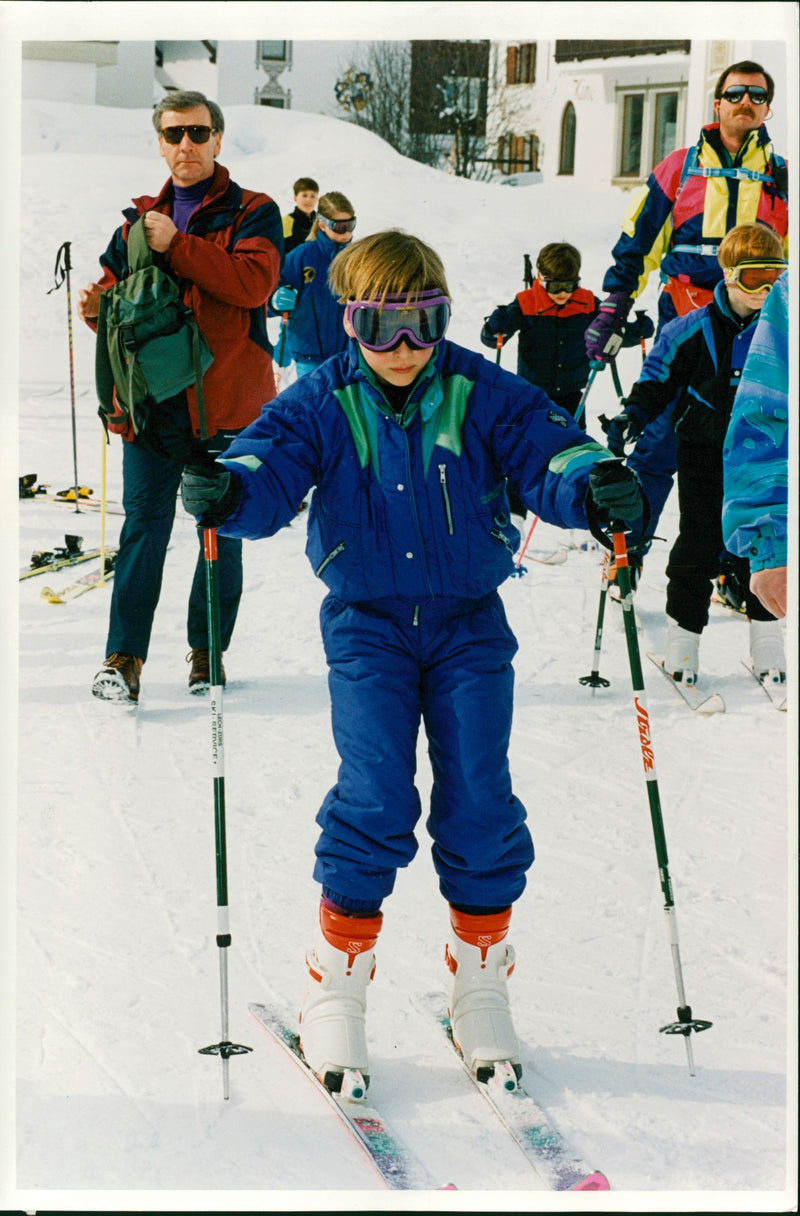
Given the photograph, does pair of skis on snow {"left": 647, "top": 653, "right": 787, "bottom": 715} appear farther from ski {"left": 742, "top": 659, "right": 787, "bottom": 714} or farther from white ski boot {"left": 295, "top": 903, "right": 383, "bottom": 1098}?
white ski boot {"left": 295, "top": 903, "right": 383, "bottom": 1098}

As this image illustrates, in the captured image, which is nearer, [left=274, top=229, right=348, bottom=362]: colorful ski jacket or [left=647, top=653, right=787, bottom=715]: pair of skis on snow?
[left=647, top=653, right=787, bottom=715]: pair of skis on snow

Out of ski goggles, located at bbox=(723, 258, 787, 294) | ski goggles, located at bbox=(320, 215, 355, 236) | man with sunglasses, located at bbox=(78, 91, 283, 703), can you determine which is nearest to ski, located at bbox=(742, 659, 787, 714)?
ski goggles, located at bbox=(723, 258, 787, 294)

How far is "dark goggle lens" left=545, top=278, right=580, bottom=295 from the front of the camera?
7352 mm

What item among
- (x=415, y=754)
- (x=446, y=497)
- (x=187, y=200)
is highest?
(x=187, y=200)

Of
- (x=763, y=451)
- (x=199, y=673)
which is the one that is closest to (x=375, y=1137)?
(x=763, y=451)

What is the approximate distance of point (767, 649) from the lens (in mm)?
5461

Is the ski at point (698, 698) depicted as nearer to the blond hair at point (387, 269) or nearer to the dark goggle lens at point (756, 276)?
the dark goggle lens at point (756, 276)

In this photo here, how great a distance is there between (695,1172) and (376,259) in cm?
191

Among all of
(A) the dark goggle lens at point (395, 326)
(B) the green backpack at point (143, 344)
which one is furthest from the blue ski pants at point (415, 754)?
(B) the green backpack at point (143, 344)

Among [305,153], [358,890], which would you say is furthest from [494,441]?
[305,153]

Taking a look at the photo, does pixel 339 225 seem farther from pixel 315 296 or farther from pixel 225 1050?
pixel 225 1050

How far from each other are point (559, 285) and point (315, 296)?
154 cm

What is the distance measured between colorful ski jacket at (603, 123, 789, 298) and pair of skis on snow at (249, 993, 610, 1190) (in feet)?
12.7

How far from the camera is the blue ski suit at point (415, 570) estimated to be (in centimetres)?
276
